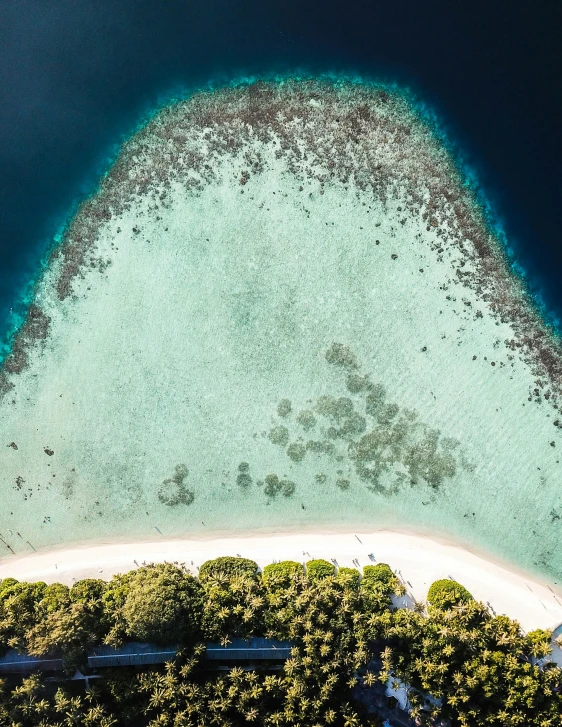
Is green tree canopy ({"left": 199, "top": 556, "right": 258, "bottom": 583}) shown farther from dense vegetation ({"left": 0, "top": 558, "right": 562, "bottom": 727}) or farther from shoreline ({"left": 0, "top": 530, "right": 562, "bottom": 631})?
shoreline ({"left": 0, "top": 530, "right": 562, "bottom": 631})

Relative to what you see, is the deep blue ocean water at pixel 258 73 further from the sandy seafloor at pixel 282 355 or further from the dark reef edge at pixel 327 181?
the sandy seafloor at pixel 282 355

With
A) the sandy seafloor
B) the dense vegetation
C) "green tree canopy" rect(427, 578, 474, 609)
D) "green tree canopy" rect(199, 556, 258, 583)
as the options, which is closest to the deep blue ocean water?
the sandy seafloor

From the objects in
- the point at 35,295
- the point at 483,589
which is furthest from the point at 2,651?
the point at 483,589

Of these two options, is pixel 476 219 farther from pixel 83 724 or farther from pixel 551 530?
pixel 83 724

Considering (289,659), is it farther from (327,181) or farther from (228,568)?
(327,181)

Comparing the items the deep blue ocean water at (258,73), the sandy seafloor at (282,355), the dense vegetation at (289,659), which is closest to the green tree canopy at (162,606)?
the dense vegetation at (289,659)

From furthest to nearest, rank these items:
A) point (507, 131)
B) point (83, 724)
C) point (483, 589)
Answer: point (507, 131)
point (483, 589)
point (83, 724)

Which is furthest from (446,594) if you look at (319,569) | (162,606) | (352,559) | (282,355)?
(282,355)
